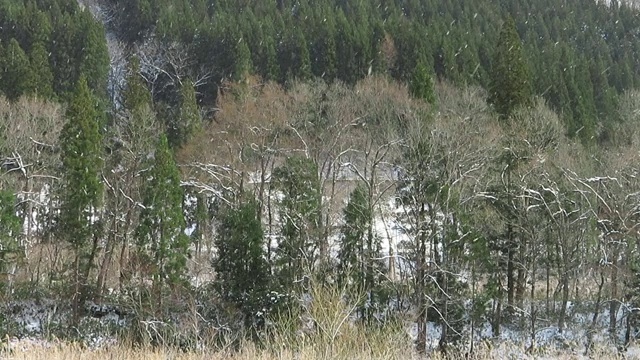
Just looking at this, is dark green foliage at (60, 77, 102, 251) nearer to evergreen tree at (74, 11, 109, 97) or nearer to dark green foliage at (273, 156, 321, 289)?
dark green foliage at (273, 156, 321, 289)

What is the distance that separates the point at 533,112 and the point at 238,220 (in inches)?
518

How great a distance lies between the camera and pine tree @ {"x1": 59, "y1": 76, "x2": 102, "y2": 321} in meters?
26.2

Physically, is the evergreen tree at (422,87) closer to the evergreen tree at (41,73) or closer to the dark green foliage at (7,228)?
the dark green foliage at (7,228)

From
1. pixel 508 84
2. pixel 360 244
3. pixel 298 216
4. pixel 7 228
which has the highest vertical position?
pixel 508 84

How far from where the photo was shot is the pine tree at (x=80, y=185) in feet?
86.1

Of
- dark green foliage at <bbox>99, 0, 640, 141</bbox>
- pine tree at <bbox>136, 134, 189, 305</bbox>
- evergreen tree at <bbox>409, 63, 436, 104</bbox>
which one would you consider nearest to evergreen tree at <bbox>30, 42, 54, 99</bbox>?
dark green foliage at <bbox>99, 0, 640, 141</bbox>

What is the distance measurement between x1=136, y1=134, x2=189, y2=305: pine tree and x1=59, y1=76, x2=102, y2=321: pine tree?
2.38 m

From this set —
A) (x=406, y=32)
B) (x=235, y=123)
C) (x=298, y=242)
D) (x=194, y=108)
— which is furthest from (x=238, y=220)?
(x=406, y=32)

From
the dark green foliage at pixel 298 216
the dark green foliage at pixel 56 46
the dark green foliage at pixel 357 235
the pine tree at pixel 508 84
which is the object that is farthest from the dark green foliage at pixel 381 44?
the dark green foliage at pixel 298 216

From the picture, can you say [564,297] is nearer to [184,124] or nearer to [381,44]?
[184,124]

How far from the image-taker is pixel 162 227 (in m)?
25.7

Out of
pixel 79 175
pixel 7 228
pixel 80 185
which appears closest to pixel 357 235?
pixel 80 185

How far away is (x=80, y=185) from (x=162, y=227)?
385 cm

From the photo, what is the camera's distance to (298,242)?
84.9 ft
